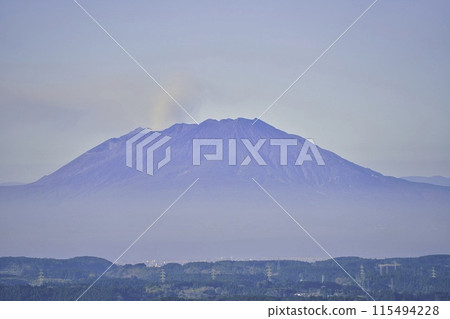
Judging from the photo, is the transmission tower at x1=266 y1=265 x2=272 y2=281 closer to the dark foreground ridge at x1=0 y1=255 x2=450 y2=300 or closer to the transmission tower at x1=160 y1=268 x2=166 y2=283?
the dark foreground ridge at x1=0 y1=255 x2=450 y2=300

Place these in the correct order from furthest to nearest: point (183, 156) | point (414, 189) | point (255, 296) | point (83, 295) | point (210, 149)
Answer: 1. point (210, 149)
2. point (183, 156)
3. point (414, 189)
4. point (83, 295)
5. point (255, 296)

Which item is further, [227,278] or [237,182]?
[237,182]

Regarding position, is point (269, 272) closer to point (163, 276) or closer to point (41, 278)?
point (163, 276)

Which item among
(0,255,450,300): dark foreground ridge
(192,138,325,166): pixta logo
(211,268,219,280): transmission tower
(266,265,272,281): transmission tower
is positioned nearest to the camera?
(0,255,450,300): dark foreground ridge

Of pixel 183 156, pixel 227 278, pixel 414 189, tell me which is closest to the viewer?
pixel 227 278

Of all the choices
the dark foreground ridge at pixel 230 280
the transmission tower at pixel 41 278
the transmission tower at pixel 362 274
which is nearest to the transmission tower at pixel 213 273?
the dark foreground ridge at pixel 230 280

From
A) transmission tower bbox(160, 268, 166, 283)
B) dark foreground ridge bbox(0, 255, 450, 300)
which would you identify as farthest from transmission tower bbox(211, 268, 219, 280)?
transmission tower bbox(160, 268, 166, 283)

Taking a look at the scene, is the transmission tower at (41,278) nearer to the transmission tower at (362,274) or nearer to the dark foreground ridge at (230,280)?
the dark foreground ridge at (230,280)

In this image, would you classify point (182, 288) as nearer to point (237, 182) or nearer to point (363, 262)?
point (363, 262)
